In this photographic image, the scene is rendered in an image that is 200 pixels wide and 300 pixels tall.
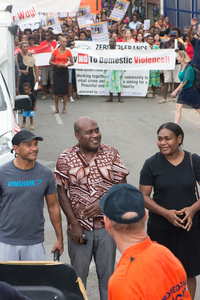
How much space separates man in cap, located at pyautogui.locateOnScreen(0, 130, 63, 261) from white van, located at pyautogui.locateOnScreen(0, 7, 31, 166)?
1.61 m

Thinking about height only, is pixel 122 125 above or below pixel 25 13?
below

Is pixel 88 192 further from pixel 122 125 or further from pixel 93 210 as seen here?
pixel 122 125

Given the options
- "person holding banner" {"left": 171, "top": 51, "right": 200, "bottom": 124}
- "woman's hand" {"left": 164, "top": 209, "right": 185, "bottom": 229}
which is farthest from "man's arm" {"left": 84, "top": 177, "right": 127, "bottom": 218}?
"person holding banner" {"left": 171, "top": 51, "right": 200, "bottom": 124}

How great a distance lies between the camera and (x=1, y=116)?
7.09 metres

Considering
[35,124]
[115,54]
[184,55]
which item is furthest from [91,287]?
[115,54]

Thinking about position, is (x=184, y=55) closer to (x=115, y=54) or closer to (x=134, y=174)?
(x=134, y=174)

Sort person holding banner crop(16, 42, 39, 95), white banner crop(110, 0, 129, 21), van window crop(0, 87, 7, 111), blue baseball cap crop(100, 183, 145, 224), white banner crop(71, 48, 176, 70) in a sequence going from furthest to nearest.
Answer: white banner crop(110, 0, 129, 21) → white banner crop(71, 48, 176, 70) → person holding banner crop(16, 42, 39, 95) → van window crop(0, 87, 7, 111) → blue baseball cap crop(100, 183, 145, 224)

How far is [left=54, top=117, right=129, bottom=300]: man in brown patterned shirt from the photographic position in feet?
15.0

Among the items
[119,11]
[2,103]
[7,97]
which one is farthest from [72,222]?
[119,11]

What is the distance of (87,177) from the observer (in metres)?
4.58

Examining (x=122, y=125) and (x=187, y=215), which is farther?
(x=122, y=125)

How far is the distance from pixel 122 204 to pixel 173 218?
183 centimetres

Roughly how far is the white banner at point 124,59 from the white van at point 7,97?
830 cm

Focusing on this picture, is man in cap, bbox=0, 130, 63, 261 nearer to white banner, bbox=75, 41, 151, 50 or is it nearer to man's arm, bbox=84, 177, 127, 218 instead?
man's arm, bbox=84, 177, 127, 218
